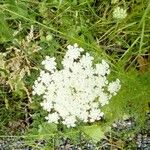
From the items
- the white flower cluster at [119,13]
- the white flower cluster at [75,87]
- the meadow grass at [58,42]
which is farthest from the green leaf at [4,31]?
the white flower cluster at [119,13]

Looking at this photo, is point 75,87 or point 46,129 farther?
point 46,129

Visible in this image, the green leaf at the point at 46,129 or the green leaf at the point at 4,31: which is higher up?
the green leaf at the point at 4,31

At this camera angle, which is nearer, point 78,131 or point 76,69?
point 76,69

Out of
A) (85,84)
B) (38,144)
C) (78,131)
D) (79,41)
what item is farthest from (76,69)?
(38,144)

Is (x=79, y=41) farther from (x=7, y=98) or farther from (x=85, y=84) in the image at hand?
(x=7, y=98)

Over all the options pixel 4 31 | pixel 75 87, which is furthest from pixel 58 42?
pixel 75 87

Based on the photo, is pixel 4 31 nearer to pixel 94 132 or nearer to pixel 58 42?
pixel 58 42


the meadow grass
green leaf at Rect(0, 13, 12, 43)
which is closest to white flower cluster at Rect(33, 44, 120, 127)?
the meadow grass

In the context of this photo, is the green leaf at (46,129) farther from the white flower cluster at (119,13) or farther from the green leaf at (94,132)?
the white flower cluster at (119,13)
